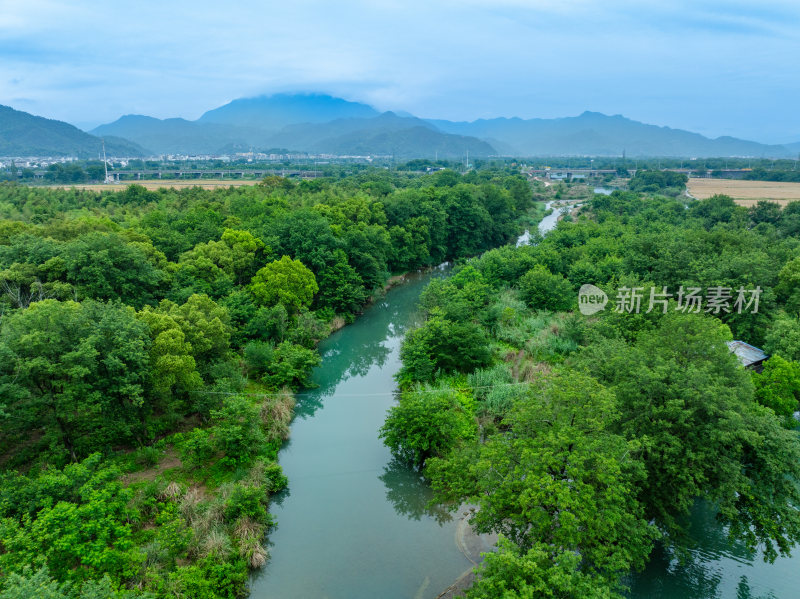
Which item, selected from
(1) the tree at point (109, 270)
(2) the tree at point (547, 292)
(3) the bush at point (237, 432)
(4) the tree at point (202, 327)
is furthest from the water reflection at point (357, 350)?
(1) the tree at point (109, 270)

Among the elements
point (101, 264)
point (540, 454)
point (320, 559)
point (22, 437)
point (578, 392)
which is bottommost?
point (320, 559)

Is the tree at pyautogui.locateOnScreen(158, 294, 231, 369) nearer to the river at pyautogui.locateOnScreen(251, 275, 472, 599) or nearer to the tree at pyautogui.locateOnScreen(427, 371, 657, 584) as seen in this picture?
the river at pyautogui.locateOnScreen(251, 275, 472, 599)

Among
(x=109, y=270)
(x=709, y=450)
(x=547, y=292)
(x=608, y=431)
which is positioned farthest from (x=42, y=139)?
(x=709, y=450)

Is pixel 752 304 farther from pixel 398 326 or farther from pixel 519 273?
pixel 398 326

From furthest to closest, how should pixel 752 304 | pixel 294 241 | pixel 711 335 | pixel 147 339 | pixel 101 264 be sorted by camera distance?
pixel 294 241, pixel 752 304, pixel 101 264, pixel 147 339, pixel 711 335

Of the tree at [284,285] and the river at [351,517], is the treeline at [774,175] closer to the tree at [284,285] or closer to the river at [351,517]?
the tree at [284,285]

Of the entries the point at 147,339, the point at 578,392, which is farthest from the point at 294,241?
the point at 578,392
